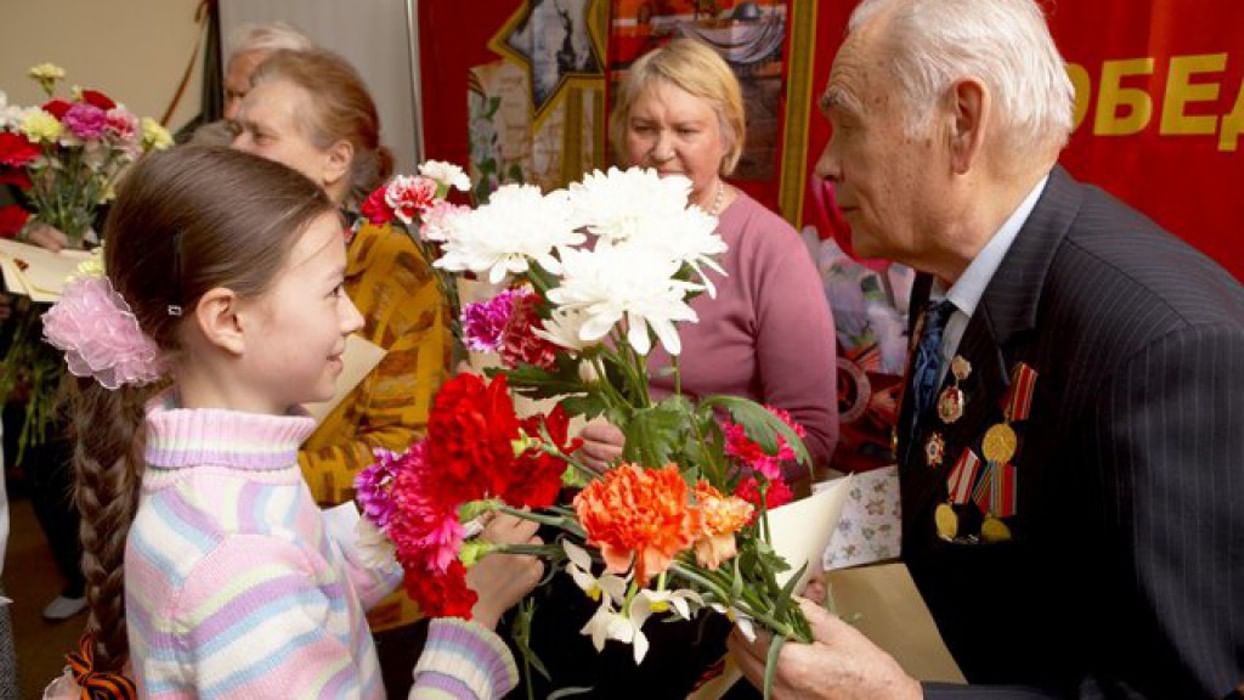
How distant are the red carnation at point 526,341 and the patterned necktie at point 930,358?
0.67 m

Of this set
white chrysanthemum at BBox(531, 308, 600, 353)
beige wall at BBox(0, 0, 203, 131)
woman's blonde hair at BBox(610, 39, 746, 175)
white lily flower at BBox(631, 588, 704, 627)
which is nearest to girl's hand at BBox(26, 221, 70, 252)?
woman's blonde hair at BBox(610, 39, 746, 175)

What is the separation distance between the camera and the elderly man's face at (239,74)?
234cm

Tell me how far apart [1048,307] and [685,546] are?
23.9 inches

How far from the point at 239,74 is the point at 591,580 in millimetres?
2191

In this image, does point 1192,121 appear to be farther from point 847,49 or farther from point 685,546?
point 685,546

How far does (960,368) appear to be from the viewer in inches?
43.3

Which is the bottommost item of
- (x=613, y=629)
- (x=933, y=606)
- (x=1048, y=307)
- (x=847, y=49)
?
(x=933, y=606)

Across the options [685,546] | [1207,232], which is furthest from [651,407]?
[1207,232]

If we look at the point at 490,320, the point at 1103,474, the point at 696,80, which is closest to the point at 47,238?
the point at 696,80

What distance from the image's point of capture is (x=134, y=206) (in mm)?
1029

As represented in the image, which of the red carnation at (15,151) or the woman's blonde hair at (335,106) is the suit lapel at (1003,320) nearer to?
the woman's blonde hair at (335,106)

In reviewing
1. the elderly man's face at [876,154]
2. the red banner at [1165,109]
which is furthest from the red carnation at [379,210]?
the red banner at [1165,109]

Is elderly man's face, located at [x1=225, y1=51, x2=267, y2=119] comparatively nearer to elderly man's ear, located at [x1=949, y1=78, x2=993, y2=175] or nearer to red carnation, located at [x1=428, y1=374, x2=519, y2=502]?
elderly man's ear, located at [x1=949, y1=78, x2=993, y2=175]

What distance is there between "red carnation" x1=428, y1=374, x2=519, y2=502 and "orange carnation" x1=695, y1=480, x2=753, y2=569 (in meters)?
0.14
